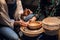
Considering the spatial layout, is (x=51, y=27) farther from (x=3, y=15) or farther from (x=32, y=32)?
(x=3, y=15)

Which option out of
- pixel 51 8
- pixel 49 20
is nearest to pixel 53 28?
pixel 49 20

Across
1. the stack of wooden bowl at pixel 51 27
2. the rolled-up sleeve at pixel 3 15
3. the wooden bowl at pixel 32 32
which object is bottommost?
the wooden bowl at pixel 32 32

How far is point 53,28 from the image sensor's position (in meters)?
1.75

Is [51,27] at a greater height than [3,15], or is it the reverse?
[3,15]

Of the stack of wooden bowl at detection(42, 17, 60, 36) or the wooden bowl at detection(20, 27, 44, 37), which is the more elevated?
the stack of wooden bowl at detection(42, 17, 60, 36)

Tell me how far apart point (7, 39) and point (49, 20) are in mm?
536

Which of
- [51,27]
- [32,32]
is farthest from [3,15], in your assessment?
[51,27]

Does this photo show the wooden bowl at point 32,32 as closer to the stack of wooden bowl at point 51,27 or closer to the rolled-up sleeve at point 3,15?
the stack of wooden bowl at point 51,27

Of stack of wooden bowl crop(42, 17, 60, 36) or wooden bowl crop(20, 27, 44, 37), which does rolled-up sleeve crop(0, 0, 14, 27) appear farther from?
stack of wooden bowl crop(42, 17, 60, 36)

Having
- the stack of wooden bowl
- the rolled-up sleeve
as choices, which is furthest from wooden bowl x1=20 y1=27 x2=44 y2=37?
the rolled-up sleeve

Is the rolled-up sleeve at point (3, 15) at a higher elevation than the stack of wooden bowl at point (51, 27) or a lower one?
higher

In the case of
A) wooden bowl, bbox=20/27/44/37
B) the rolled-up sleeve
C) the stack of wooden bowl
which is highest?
the rolled-up sleeve

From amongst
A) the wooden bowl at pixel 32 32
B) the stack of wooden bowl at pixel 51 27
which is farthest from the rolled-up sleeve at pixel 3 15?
the stack of wooden bowl at pixel 51 27

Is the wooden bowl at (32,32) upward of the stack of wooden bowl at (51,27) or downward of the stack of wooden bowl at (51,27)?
downward
